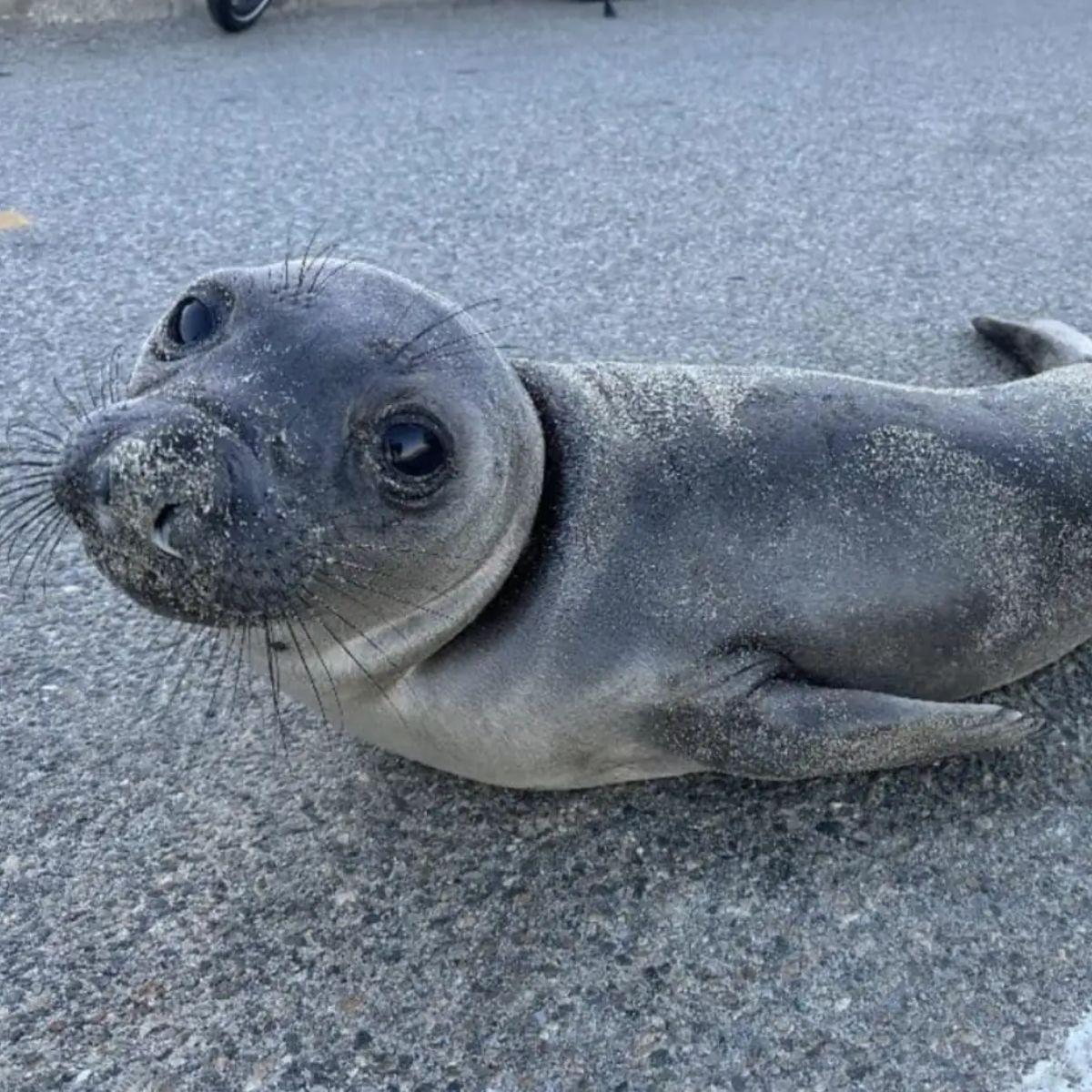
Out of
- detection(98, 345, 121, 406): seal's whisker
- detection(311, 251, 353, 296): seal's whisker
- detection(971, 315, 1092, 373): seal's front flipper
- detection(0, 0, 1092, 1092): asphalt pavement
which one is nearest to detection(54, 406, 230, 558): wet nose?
detection(311, 251, 353, 296): seal's whisker

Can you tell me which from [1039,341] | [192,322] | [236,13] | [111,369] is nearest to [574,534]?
[192,322]

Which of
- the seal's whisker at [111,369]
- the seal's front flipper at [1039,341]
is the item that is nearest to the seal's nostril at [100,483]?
the seal's whisker at [111,369]

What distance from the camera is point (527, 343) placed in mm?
3562

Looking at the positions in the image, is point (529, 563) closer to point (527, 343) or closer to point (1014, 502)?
point (1014, 502)

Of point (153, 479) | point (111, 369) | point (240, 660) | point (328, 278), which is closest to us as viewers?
point (153, 479)

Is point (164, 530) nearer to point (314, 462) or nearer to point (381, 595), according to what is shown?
point (314, 462)

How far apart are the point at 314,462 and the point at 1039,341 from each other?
2023 millimetres

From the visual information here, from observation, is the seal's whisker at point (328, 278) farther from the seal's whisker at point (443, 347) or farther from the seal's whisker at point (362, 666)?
the seal's whisker at point (362, 666)

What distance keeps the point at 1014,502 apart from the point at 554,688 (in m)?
0.72

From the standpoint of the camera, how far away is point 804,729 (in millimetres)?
1913

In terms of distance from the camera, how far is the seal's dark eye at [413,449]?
5.60ft

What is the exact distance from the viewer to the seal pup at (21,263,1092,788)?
165cm

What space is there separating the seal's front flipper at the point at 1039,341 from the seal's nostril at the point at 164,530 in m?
1.85

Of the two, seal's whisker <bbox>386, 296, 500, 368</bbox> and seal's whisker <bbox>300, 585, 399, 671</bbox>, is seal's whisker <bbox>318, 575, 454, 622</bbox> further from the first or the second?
seal's whisker <bbox>386, 296, 500, 368</bbox>
